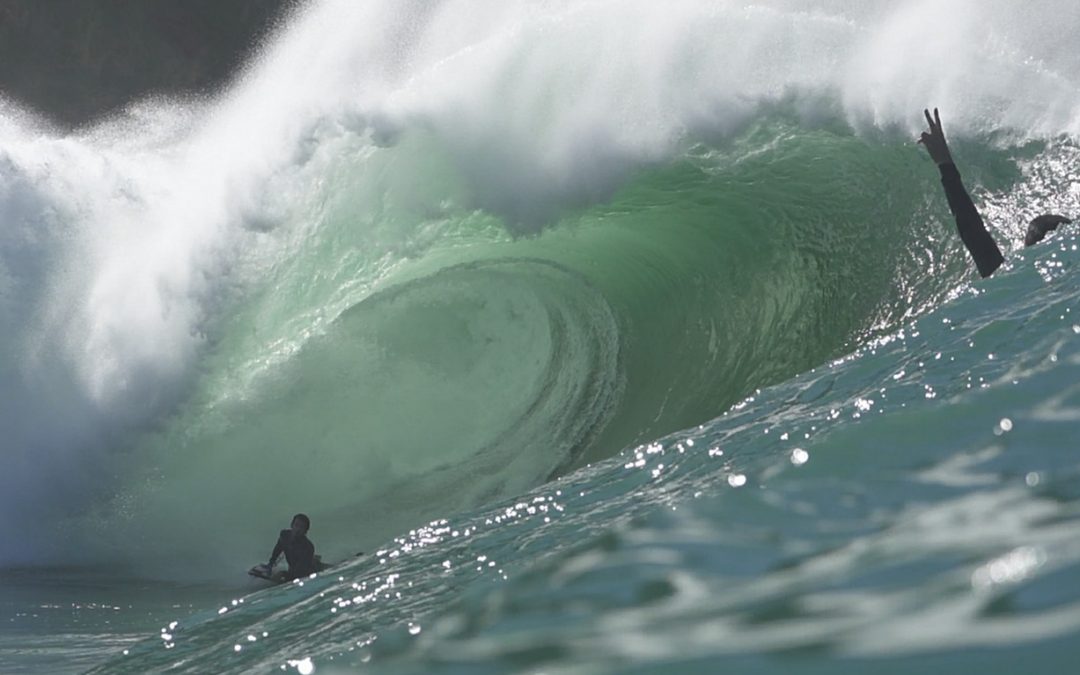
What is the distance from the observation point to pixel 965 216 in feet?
17.1

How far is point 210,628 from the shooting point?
8.14ft

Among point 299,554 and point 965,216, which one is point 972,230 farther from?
point 299,554

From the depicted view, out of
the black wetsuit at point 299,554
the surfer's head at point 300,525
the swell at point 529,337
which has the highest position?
the swell at point 529,337

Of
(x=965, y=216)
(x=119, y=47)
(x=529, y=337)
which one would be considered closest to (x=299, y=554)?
(x=529, y=337)

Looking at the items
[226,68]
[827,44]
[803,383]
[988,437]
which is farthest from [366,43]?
[226,68]

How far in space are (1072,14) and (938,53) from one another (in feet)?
4.72

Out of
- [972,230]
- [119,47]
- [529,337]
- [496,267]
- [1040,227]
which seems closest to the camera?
[972,230]

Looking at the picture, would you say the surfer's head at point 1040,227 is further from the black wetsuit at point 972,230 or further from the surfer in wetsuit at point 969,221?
the black wetsuit at point 972,230

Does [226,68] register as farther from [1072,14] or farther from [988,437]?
[988,437]

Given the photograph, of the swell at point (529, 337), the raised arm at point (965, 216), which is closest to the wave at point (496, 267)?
the swell at point (529, 337)

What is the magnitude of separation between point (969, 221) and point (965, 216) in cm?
5

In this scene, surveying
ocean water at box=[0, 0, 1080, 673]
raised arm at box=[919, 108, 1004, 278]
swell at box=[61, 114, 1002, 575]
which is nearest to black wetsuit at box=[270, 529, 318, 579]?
ocean water at box=[0, 0, 1080, 673]

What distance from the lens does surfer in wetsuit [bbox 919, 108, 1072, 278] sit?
5.05 metres

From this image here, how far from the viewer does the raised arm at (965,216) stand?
199 inches
